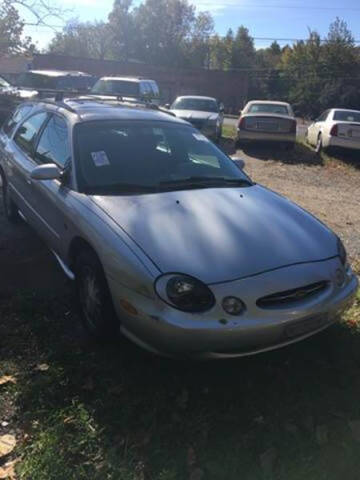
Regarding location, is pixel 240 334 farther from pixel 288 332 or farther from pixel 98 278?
pixel 98 278

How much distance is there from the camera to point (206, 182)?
13.6 ft

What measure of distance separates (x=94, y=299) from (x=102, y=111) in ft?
6.42

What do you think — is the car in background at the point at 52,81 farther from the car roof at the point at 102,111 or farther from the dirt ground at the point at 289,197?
the car roof at the point at 102,111

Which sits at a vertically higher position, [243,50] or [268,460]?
[243,50]

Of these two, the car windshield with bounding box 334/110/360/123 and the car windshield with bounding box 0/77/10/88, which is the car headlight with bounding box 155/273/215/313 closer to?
the car windshield with bounding box 334/110/360/123

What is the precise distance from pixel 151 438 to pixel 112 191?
184 centimetres

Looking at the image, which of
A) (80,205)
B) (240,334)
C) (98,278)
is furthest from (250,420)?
(80,205)

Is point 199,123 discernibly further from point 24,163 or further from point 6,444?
point 6,444

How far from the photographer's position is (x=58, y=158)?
440 centimetres

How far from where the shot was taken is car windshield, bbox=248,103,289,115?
597 inches

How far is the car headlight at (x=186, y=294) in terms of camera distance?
285cm

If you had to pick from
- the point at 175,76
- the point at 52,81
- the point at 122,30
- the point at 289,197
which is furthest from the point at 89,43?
the point at 289,197

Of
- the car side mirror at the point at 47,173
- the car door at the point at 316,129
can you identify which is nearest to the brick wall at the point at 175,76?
the car door at the point at 316,129

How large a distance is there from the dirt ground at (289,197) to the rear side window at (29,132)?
104cm
